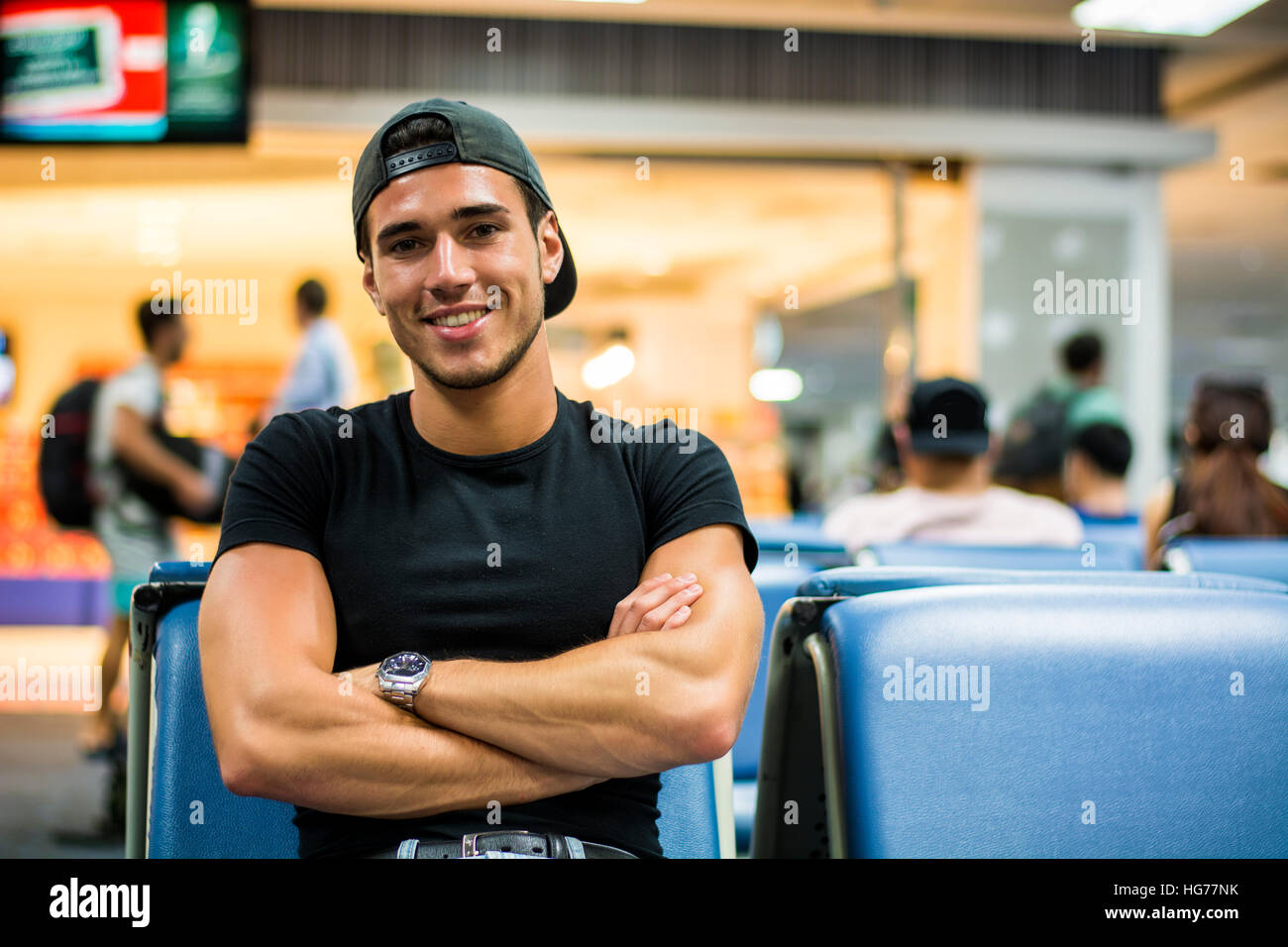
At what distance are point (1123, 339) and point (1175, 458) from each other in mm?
15220

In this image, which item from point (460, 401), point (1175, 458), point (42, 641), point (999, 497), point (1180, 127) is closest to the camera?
point (460, 401)

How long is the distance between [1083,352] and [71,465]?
360cm

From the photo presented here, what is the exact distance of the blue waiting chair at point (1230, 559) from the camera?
5.97 feet

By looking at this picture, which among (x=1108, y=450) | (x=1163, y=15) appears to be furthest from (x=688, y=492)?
(x=1163, y=15)

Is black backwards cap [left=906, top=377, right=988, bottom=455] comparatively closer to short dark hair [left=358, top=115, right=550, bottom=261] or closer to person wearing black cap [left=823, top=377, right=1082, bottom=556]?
person wearing black cap [left=823, top=377, right=1082, bottom=556]

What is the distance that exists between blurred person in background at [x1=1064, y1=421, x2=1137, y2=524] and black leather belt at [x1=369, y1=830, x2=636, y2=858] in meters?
2.69

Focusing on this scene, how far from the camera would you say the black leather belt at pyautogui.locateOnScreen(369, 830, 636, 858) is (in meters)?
1.06

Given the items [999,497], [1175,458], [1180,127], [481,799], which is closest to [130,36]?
[999,497]

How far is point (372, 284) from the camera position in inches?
50.9

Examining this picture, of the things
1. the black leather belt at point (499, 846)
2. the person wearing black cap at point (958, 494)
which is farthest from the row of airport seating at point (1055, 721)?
the person wearing black cap at point (958, 494)

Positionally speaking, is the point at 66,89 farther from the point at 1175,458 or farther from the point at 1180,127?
the point at 1175,458

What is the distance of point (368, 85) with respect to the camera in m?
5.84

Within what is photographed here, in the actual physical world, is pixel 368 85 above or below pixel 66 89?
above

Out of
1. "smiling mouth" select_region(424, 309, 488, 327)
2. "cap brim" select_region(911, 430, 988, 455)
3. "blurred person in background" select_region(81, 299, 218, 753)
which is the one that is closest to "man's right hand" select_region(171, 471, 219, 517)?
"blurred person in background" select_region(81, 299, 218, 753)
